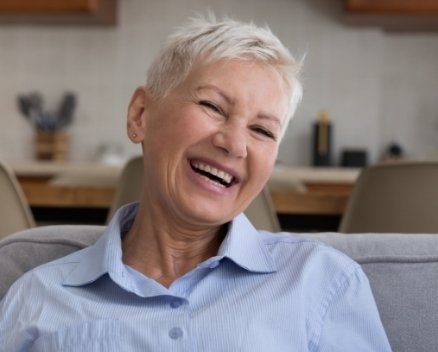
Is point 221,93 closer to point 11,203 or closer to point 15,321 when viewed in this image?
point 15,321

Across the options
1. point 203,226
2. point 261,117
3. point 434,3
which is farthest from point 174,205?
point 434,3

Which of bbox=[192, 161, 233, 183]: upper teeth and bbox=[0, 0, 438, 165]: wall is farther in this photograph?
bbox=[0, 0, 438, 165]: wall

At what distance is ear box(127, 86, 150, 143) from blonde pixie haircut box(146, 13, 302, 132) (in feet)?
0.12

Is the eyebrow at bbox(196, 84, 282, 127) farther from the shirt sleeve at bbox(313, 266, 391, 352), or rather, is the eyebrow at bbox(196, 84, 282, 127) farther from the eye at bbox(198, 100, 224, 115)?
the shirt sleeve at bbox(313, 266, 391, 352)

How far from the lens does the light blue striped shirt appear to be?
1.23 metres

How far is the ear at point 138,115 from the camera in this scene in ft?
4.76

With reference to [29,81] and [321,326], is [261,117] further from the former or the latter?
[29,81]

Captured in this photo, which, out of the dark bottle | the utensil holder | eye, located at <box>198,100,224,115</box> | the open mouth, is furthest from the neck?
the utensil holder

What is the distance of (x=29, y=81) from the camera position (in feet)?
15.8

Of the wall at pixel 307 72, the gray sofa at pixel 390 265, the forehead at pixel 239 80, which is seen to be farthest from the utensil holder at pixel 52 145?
the forehead at pixel 239 80

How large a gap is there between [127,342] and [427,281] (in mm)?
527

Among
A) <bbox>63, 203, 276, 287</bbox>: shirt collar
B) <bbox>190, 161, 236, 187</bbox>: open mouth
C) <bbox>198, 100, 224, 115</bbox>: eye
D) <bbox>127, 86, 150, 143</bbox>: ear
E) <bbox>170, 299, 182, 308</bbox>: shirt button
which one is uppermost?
<bbox>198, 100, 224, 115</bbox>: eye

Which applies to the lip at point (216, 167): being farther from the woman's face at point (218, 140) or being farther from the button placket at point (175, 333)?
the button placket at point (175, 333)

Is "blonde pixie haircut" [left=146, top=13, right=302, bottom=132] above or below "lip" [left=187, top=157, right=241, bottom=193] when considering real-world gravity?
above
